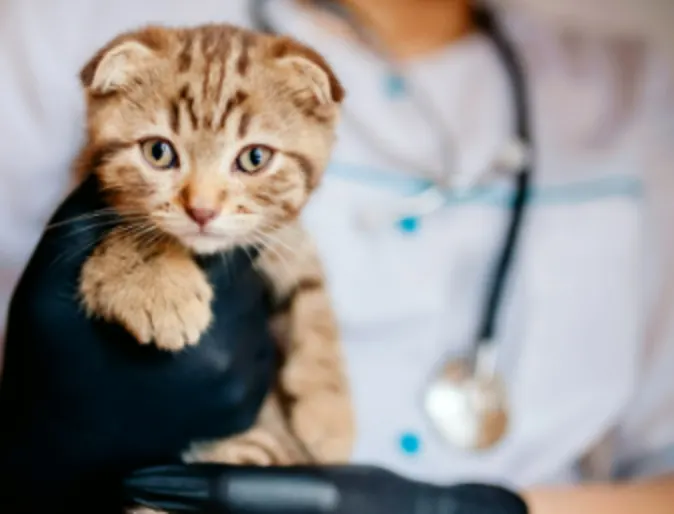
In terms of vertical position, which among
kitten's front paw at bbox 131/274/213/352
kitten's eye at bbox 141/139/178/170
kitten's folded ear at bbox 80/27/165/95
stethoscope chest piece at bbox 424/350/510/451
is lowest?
stethoscope chest piece at bbox 424/350/510/451

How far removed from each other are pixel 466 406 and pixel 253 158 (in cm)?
27

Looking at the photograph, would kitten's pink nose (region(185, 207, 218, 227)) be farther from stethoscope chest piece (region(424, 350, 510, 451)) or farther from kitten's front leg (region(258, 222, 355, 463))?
stethoscope chest piece (region(424, 350, 510, 451))

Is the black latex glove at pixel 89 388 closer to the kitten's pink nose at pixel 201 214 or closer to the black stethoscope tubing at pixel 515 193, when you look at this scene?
the kitten's pink nose at pixel 201 214

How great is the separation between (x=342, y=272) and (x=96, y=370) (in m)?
0.20

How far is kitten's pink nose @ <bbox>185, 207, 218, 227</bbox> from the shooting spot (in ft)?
1.38

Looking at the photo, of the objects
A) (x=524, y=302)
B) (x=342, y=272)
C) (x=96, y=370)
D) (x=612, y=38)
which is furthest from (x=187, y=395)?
(x=612, y=38)

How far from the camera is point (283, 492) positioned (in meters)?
0.50

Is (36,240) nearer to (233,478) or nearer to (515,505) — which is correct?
(233,478)

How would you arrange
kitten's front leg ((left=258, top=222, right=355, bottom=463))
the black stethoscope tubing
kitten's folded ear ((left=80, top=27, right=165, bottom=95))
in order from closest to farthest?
kitten's folded ear ((left=80, top=27, right=165, bottom=95))
kitten's front leg ((left=258, top=222, right=355, bottom=463))
the black stethoscope tubing

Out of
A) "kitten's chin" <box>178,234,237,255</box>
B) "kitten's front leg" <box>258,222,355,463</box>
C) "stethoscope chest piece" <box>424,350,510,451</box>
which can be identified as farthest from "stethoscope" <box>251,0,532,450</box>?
"kitten's chin" <box>178,234,237,255</box>

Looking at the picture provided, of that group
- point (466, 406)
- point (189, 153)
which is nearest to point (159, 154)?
point (189, 153)

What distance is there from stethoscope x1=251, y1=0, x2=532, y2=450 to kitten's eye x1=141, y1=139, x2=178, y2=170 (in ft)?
0.69

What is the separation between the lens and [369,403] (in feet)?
2.05

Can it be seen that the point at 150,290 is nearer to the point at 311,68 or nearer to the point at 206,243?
the point at 206,243
